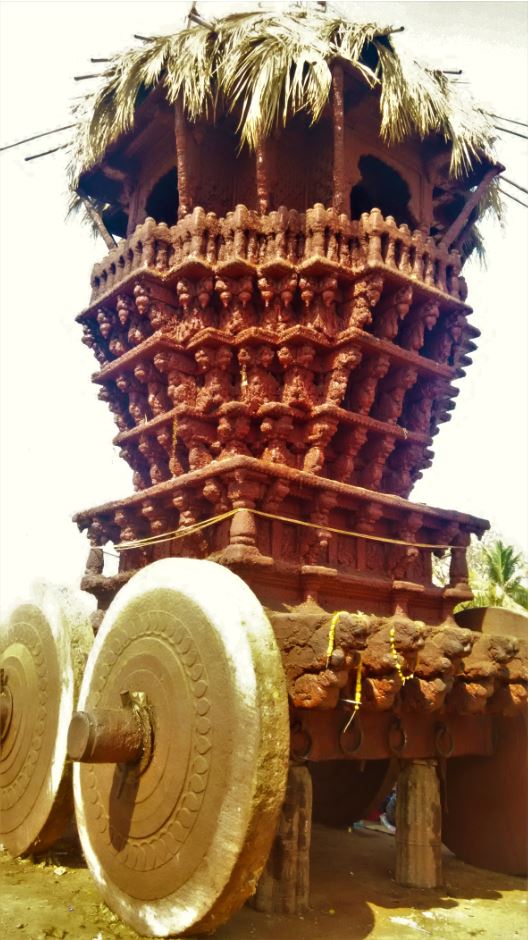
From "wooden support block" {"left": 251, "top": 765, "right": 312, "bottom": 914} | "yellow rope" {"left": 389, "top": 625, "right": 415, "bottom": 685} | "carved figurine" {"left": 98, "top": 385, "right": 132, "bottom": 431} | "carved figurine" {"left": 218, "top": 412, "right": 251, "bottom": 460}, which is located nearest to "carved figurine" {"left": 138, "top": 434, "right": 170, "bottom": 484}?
"carved figurine" {"left": 98, "top": 385, "right": 132, "bottom": 431}

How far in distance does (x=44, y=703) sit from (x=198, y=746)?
291 cm

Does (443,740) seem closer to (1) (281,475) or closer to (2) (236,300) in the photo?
(1) (281,475)

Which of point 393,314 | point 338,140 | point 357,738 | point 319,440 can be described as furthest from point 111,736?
point 338,140

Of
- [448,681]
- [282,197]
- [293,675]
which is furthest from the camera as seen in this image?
[282,197]

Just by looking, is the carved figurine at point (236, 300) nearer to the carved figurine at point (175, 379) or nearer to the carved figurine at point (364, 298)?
the carved figurine at point (175, 379)

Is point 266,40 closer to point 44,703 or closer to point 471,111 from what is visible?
point 471,111

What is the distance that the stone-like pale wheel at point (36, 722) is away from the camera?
622cm

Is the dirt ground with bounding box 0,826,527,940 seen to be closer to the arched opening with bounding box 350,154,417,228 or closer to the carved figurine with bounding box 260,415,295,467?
the carved figurine with bounding box 260,415,295,467

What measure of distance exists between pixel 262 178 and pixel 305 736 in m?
5.46

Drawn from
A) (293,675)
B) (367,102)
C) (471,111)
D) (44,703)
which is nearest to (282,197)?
(367,102)

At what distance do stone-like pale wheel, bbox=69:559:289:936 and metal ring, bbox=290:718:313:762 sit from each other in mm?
1234

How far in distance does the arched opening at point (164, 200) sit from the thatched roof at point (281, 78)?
0.84m

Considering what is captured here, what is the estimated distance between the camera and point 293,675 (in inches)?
205

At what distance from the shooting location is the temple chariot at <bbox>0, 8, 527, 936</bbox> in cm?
511
